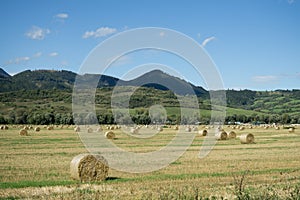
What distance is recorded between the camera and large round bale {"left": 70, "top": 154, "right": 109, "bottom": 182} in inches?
682

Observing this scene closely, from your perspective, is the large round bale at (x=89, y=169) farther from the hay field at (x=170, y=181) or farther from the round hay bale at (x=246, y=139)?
the round hay bale at (x=246, y=139)

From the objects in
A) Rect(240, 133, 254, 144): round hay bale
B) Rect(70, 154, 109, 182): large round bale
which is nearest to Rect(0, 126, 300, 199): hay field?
Rect(70, 154, 109, 182): large round bale

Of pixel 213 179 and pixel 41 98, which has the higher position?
pixel 41 98

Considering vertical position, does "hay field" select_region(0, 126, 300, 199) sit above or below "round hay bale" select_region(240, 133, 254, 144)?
below

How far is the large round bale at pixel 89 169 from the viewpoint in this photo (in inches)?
682

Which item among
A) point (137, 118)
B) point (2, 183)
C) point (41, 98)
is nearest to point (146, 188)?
point (2, 183)

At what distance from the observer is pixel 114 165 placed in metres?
21.7

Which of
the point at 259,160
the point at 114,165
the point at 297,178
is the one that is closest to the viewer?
the point at 297,178

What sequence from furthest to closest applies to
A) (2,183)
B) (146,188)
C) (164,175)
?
1. (164,175)
2. (2,183)
3. (146,188)

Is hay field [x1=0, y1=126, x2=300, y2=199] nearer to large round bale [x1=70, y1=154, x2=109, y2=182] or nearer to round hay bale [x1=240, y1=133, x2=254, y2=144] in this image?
large round bale [x1=70, y1=154, x2=109, y2=182]

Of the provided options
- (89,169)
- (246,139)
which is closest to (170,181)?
(89,169)

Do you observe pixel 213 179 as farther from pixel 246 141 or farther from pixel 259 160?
pixel 246 141

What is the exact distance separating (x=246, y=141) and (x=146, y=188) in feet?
84.1

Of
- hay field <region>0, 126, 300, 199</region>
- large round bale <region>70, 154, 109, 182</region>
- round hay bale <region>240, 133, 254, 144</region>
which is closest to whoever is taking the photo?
hay field <region>0, 126, 300, 199</region>
